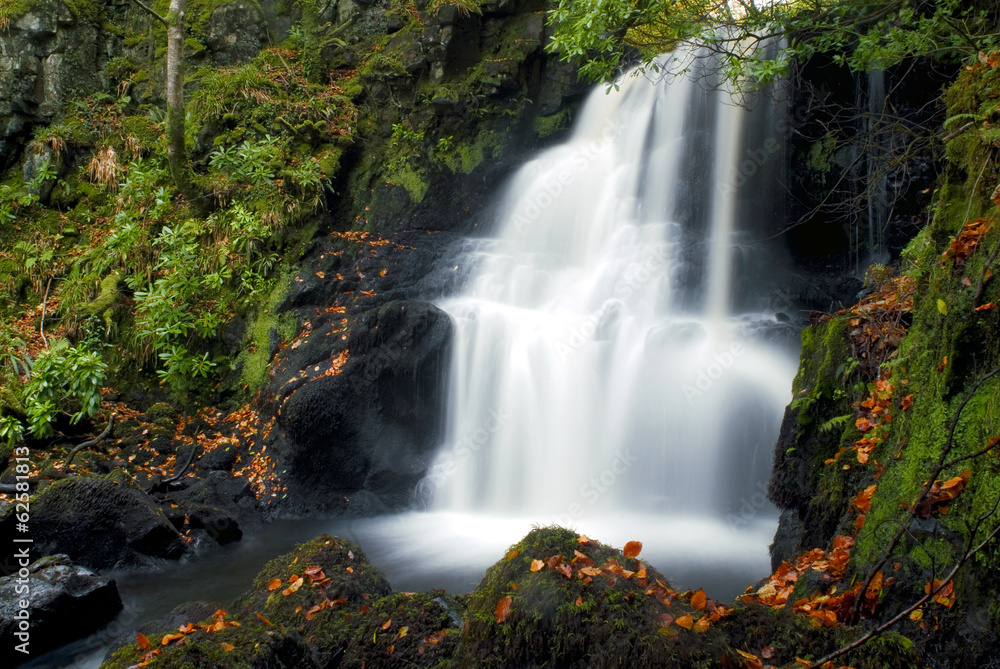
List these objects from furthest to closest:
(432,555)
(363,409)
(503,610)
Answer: (363,409) → (432,555) → (503,610)

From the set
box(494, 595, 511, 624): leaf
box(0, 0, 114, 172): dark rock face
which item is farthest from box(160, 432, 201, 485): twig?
box(0, 0, 114, 172): dark rock face

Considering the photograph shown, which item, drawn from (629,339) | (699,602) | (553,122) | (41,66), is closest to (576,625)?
(699,602)

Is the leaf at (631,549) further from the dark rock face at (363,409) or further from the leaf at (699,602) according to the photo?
the dark rock face at (363,409)

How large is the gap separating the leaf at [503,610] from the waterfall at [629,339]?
5.10 meters

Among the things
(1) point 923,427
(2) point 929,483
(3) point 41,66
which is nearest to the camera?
(2) point 929,483

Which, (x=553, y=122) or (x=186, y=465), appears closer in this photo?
(x=186, y=465)

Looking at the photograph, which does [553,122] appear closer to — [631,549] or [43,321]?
[43,321]

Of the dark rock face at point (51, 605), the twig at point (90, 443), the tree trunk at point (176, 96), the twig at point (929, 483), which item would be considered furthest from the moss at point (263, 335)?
the twig at point (929, 483)

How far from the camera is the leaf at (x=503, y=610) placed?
98.3 inches

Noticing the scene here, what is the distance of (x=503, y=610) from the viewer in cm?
252

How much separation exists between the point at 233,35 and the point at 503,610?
14.3 metres

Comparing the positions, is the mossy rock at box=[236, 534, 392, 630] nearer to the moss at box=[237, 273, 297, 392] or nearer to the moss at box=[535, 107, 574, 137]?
the moss at box=[237, 273, 297, 392]

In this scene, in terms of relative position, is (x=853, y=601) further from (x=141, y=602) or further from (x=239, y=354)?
(x=239, y=354)

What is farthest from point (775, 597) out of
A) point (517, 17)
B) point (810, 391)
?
point (517, 17)
